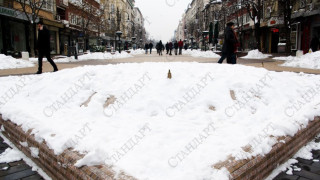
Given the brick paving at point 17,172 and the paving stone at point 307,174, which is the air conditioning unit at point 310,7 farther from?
the brick paving at point 17,172

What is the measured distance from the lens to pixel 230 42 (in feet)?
31.4

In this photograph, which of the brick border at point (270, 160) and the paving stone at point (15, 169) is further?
the paving stone at point (15, 169)

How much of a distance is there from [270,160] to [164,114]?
60.1 inches

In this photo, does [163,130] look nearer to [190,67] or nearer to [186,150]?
[186,150]

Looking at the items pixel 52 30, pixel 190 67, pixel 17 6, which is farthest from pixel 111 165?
pixel 52 30

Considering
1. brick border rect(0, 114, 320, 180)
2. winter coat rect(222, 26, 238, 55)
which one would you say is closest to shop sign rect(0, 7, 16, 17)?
winter coat rect(222, 26, 238, 55)

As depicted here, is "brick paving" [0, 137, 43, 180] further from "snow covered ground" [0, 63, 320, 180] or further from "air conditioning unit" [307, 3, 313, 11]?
"air conditioning unit" [307, 3, 313, 11]

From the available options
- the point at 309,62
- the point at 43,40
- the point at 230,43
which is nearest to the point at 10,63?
the point at 43,40

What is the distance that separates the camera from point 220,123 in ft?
12.1

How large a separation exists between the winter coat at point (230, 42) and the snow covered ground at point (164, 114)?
4063 millimetres

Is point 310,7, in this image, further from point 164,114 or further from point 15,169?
point 15,169

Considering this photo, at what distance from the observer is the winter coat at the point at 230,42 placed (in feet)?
31.3

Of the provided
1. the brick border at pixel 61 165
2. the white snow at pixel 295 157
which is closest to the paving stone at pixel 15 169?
the brick border at pixel 61 165

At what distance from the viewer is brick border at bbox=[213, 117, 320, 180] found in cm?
253
